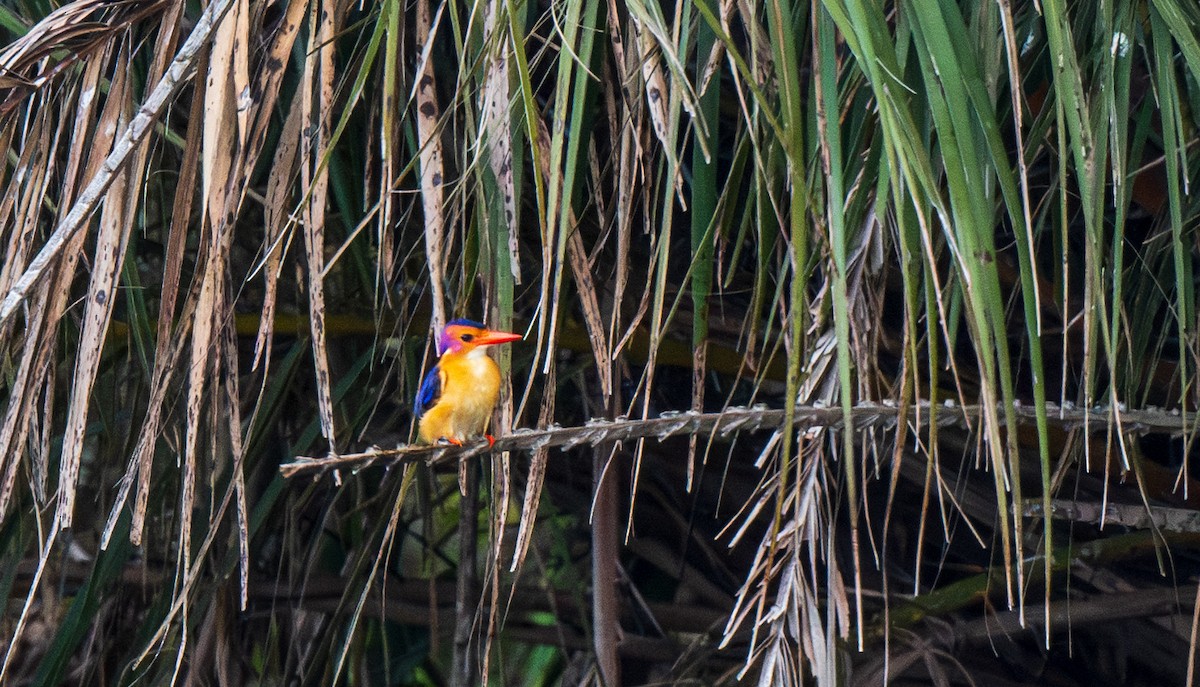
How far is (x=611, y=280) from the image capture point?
8.11ft

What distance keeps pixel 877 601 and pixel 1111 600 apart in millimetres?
642

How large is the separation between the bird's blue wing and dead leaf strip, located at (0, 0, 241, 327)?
89 cm

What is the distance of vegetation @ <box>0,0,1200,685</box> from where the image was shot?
1.20 m

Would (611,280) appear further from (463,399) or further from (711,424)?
(711,424)

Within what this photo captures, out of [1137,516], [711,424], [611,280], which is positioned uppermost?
[611,280]

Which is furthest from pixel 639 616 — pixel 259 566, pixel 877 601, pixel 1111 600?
pixel 1111 600

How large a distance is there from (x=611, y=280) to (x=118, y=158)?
127 cm

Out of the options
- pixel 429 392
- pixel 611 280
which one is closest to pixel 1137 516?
pixel 611 280

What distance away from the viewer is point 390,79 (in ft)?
4.12

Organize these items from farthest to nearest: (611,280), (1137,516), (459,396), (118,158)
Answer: (611,280) → (459,396) → (1137,516) → (118,158)

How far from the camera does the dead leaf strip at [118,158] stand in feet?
4.22

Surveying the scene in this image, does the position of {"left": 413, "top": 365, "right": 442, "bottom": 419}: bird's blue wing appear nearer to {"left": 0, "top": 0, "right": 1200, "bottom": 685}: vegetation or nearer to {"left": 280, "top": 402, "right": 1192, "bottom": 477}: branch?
{"left": 0, "top": 0, "right": 1200, "bottom": 685}: vegetation

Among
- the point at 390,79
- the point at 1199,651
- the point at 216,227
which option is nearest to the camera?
the point at 390,79

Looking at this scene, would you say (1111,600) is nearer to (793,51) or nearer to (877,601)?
(877,601)
